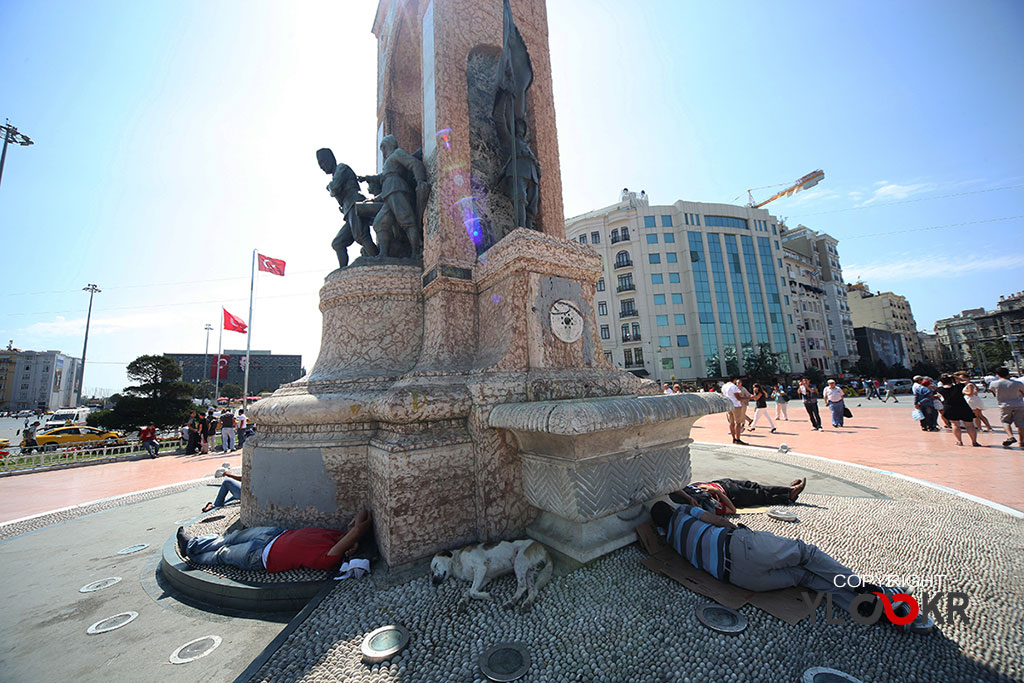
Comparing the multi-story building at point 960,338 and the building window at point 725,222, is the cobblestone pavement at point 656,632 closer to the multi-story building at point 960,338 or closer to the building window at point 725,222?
the building window at point 725,222

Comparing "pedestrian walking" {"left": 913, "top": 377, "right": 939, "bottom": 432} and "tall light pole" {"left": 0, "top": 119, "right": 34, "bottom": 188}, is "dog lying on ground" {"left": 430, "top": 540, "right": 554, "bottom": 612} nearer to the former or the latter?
"pedestrian walking" {"left": 913, "top": 377, "right": 939, "bottom": 432}

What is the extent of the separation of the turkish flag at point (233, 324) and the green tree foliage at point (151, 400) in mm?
4953

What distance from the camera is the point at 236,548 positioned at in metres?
2.90

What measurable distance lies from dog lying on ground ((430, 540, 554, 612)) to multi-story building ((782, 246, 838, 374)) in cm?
5103

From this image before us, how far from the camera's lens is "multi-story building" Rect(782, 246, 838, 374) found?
45219 millimetres

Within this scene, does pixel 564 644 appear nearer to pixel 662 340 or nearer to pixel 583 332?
pixel 583 332

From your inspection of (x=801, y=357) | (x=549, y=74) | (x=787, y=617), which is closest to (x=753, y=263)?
(x=801, y=357)

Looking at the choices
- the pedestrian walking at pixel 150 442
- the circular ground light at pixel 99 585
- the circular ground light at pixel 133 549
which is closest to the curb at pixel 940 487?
the circular ground light at pixel 99 585

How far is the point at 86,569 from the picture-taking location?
3.45 m

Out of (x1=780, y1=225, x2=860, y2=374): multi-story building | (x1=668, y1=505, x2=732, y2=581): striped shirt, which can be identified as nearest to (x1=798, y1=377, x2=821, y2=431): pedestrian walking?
(x1=668, y1=505, x2=732, y2=581): striped shirt

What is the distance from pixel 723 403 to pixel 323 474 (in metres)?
3.30

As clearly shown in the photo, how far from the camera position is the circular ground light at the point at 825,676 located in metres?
1.59

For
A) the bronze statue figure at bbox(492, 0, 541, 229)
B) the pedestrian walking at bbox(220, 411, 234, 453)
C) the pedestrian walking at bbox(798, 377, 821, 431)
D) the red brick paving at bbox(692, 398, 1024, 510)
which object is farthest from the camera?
the pedestrian walking at bbox(220, 411, 234, 453)

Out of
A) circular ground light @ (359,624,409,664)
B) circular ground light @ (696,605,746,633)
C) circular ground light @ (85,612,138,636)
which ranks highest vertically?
circular ground light @ (696,605,746,633)
